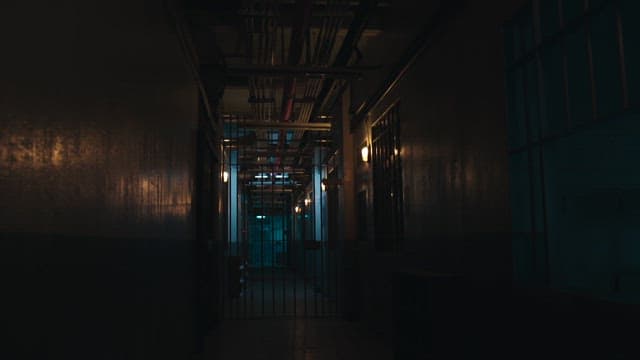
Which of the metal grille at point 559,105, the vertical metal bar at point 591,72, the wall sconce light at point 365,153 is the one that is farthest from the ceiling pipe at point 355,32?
the vertical metal bar at point 591,72

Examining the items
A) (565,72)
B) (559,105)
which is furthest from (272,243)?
(565,72)

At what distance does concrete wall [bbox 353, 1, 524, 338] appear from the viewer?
3566 mm

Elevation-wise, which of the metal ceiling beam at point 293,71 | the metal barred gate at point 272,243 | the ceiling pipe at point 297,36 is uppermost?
the ceiling pipe at point 297,36

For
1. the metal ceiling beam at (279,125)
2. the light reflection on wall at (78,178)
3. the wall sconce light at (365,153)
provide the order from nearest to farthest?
the light reflection on wall at (78,178) → the wall sconce light at (365,153) → the metal ceiling beam at (279,125)

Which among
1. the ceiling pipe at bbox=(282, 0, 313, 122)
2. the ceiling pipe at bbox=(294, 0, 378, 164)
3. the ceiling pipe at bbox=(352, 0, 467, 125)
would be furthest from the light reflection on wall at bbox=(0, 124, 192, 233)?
the ceiling pipe at bbox=(294, 0, 378, 164)

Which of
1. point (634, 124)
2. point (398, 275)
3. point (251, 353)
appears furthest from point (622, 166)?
point (251, 353)

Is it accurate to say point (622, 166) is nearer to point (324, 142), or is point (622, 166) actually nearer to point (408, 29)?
point (408, 29)

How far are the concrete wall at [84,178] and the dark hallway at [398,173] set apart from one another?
0.01 metres

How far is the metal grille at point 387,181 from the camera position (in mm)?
6574

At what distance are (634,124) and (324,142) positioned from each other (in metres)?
8.32

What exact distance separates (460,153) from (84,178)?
2889 millimetres

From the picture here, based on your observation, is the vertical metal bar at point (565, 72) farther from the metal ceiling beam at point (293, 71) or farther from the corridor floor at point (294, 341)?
the metal ceiling beam at point (293, 71)

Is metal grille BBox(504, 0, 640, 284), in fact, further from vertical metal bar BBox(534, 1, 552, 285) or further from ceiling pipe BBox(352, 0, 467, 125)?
ceiling pipe BBox(352, 0, 467, 125)

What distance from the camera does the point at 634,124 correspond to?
3186 millimetres
